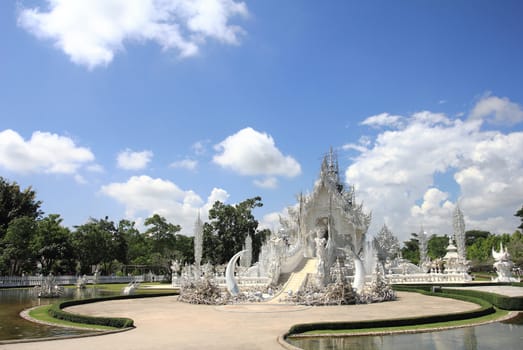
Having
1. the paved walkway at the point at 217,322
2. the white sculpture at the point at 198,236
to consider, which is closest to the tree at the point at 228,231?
the white sculpture at the point at 198,236

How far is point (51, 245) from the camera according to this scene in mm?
41031

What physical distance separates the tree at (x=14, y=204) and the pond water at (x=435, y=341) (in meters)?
39.3

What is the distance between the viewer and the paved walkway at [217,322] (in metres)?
9.70

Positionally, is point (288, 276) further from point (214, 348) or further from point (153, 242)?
point (153, 242)

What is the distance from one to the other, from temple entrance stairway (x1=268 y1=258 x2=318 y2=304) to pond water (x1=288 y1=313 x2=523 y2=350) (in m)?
9.41

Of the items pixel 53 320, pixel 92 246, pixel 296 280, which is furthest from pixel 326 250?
pixel 92 246

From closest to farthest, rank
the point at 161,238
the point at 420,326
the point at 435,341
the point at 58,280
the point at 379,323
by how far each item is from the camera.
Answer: the point at 435,341
the point at 379,323
the point at 420,326
the point at 58,280
the point at 161,238

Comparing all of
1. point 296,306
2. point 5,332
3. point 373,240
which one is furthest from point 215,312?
point 373,240

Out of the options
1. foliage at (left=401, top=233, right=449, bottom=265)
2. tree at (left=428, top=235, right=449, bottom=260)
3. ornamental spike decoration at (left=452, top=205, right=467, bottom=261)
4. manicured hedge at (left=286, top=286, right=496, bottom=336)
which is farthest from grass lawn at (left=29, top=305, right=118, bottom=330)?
tree at (left=428, top=235, right=449, bottom=260)

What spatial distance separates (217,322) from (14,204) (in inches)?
1518

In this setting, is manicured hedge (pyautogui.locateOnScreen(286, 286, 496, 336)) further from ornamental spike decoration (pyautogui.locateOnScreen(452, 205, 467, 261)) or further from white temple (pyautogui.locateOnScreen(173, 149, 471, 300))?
ornamental spike decoration (pyautogui.locateOnScreen(452, 205, 467, 261))

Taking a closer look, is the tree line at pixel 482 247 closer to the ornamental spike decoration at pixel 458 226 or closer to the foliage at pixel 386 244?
the ornamental spike decoration at pixel 458 226

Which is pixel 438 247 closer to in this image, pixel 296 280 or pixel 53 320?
pixel 296 280

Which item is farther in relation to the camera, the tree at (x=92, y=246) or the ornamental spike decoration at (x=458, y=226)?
the tree at (x=92, y=246)
